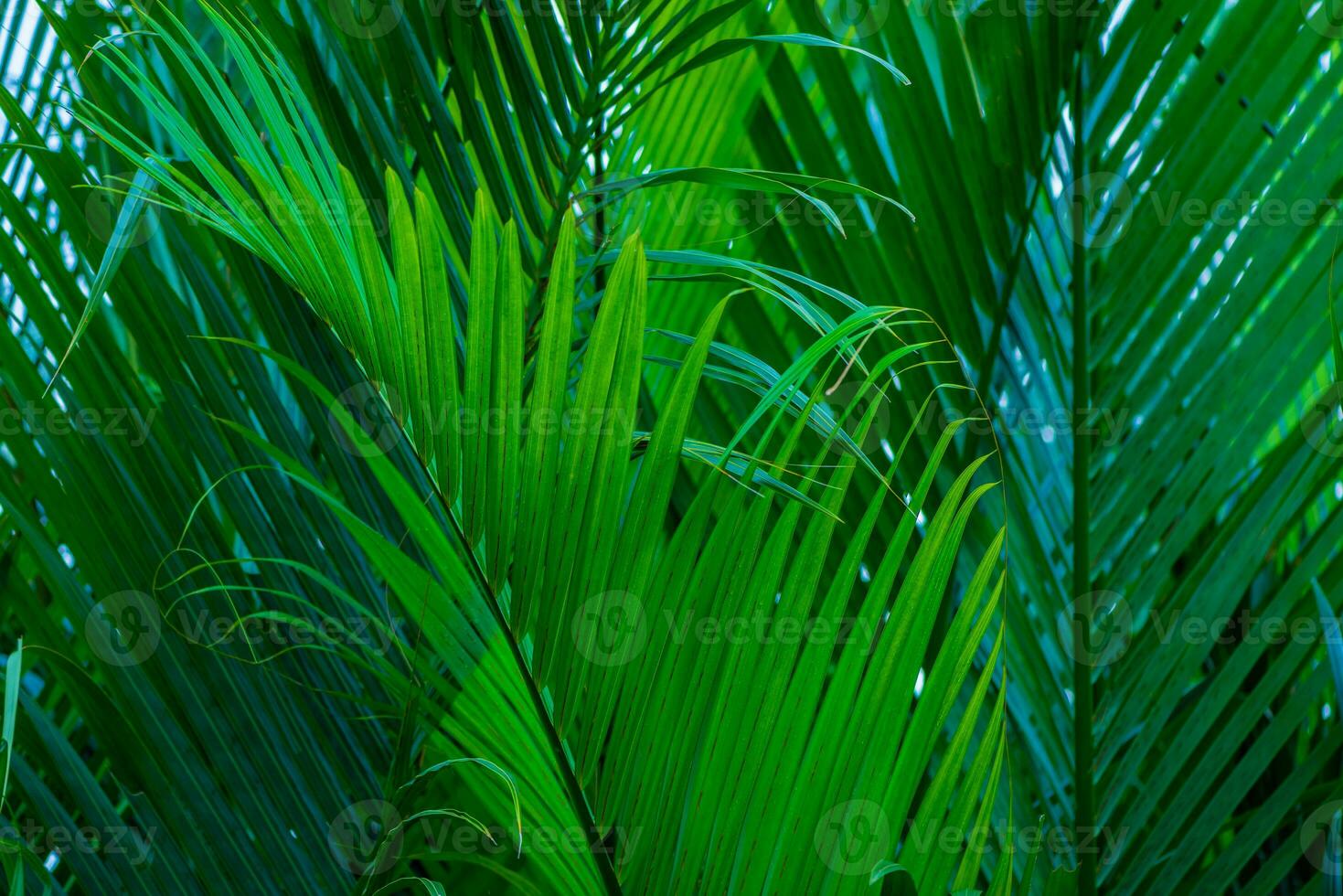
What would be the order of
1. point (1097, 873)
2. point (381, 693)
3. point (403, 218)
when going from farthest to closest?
point (1097, 873) → point (381, 693) → point (403, 218)

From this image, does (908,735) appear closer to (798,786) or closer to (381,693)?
(798,786)

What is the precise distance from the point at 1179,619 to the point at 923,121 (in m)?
0.47

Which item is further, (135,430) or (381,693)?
(381,693)

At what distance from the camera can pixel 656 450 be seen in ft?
1.77

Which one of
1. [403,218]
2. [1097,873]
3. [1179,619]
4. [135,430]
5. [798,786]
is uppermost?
[403,218]

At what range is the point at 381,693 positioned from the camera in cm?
85

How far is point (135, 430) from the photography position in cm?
75

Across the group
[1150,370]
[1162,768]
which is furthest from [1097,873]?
[1150,370]

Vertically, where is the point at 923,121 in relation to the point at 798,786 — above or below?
above

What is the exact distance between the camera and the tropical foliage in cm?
54

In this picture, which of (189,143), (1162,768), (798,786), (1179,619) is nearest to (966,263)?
(1179,619)

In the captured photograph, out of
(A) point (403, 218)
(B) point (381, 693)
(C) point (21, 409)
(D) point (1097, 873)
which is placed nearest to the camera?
(A) point (403, 218)

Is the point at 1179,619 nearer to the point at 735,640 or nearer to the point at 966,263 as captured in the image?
the point at 966,263

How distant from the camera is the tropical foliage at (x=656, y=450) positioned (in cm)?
54
